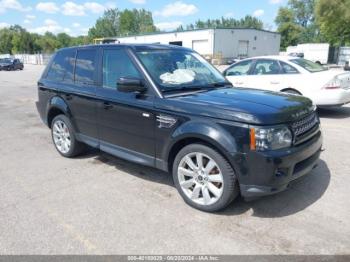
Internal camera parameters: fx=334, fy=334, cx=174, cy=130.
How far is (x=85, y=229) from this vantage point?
354 cm

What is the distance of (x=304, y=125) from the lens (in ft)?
12.4

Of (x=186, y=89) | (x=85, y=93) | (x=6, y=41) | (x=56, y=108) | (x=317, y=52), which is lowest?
(x=56, y=108)

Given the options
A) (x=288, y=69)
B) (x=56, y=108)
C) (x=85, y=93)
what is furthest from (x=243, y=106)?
(x=288, y=69)

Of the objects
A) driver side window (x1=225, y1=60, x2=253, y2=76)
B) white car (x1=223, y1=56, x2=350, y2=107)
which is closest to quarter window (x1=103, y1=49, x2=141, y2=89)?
white car (x1=223, y1=56, x2=350, y2=107)

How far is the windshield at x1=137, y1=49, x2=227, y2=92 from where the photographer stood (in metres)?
4.29

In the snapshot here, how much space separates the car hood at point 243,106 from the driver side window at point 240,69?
17.2ft

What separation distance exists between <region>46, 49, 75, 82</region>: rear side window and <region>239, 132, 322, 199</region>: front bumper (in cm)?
345

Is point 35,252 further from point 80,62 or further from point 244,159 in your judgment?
point 80,62

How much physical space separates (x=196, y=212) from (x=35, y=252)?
172 cm

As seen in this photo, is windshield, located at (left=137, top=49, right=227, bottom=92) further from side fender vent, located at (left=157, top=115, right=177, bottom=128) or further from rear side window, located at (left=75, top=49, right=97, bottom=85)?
rear side window, located at (left=75, top=49, right=97, bottom=85)

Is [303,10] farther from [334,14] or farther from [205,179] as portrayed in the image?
[205,179]

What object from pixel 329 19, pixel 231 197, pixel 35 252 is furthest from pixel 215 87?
pixel 329 19

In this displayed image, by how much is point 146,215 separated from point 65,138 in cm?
272

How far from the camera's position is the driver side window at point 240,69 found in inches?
368
